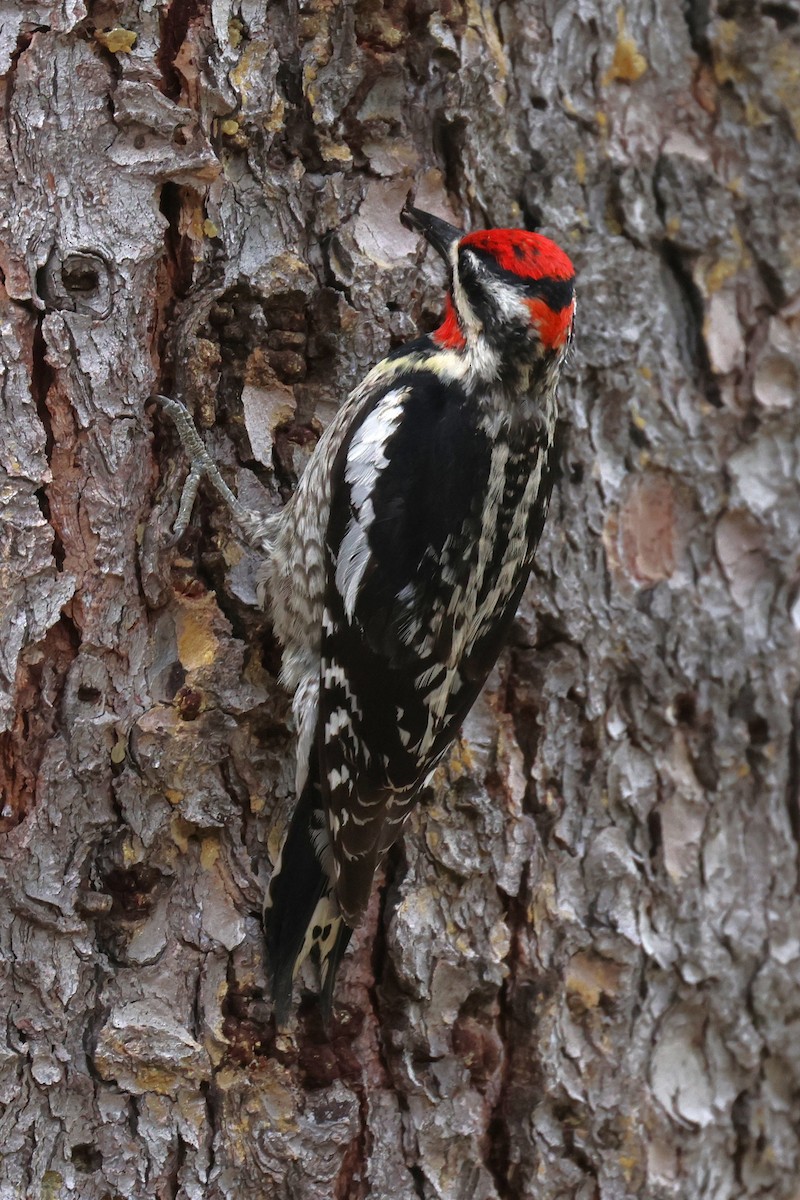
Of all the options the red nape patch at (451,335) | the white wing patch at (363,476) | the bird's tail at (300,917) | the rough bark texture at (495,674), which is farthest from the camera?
the red nape patch at (451,335)

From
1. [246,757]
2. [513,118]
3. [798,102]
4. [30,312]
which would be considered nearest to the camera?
[30,312]

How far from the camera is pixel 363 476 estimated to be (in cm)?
233

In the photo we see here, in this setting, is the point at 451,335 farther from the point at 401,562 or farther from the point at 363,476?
the point at 401,562

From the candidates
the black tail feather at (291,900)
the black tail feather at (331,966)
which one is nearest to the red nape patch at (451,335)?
the black tail feather at (291,900)

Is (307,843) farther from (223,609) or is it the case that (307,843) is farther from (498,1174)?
(498,1174)

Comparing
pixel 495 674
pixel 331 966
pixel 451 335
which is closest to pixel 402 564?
pixel 495 674

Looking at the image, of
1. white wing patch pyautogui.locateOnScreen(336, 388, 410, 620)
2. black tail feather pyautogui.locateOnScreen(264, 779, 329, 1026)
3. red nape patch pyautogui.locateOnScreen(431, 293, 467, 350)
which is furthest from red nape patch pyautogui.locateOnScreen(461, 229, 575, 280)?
black tail feather pyautogui.locateOnScreen(264, 779, 329, 1026)

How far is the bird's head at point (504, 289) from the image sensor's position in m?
2.25

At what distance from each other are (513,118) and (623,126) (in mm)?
264

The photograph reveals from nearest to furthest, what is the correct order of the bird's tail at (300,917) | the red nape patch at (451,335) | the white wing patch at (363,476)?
1. the bird's tail at (300,917)
2. the white wing patch at (363,476)
3. the red nape patch at (451,335)

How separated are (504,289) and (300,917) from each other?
133 cm

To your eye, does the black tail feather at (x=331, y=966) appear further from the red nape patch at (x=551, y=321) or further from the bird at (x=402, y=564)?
the red nape patch at (x=551, y=321)

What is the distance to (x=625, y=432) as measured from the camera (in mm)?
2572

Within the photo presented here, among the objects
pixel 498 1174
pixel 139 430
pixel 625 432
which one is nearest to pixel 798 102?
pixel 625 432
